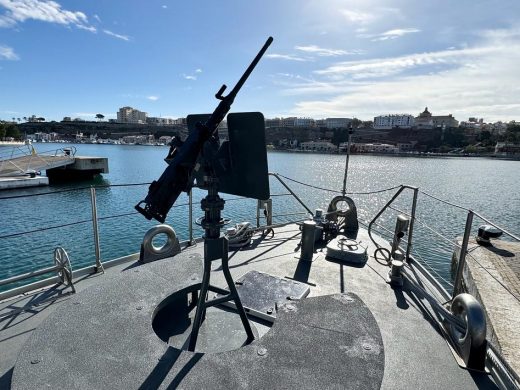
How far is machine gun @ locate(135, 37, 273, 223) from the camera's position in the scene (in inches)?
85.4

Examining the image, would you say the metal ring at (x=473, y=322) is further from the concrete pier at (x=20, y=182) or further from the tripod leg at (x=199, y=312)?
the concrete pier at (x=20, y=182)

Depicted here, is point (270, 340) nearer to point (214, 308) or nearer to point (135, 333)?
point (135, 333)

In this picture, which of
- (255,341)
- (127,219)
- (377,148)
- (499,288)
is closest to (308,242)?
(255,341)

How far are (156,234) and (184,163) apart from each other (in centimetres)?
226

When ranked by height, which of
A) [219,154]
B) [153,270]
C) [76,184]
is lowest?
[76,184]

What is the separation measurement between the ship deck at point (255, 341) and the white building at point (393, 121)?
444 feet

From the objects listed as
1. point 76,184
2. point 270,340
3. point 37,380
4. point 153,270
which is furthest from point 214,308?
point 76,184

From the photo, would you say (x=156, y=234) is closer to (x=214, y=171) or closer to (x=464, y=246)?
(x=214, y=171)

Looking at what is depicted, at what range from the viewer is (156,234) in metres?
4.09

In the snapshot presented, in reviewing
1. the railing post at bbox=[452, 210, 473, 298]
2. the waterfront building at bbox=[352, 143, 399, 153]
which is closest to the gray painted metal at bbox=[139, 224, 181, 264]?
A: the railing post at bbox=[452, 210, 473, 298]

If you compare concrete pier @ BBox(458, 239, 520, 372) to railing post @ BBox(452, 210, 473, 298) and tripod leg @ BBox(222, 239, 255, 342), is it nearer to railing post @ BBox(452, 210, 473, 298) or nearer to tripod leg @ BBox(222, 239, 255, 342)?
railing post @ BBox(452, 210, 473, 298)

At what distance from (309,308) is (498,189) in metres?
33.9

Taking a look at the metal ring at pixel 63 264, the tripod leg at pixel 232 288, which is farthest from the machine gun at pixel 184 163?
the metal ring at pixel 63 264

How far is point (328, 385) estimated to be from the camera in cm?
167
